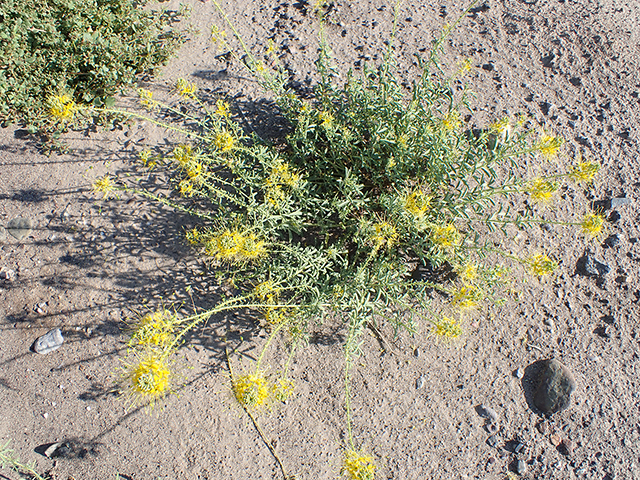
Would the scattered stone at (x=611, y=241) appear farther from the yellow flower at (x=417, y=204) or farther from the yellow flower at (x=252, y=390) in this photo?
the yellow flower at (x=252, y=390)

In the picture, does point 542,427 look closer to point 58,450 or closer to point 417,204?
point 417,204

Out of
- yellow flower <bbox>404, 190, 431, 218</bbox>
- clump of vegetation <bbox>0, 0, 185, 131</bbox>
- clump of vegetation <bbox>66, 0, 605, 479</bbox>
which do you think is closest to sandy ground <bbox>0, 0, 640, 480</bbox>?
clump of vegetation <bbox>66, 0, 605, 479</bbox>

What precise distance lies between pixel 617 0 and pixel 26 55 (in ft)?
19.1

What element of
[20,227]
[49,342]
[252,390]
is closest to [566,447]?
[252,390]

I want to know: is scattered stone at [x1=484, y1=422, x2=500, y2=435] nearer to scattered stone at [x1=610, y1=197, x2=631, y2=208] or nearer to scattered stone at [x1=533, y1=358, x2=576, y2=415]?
scattered stone at [x1=533, y1=358, x2=576, y2=415]

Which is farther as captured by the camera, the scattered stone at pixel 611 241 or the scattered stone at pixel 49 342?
the scattered stone at pixel 611 241

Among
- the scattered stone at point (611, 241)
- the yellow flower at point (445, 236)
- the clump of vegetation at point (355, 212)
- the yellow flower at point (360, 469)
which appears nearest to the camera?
the yellow flower at point (360, 469)

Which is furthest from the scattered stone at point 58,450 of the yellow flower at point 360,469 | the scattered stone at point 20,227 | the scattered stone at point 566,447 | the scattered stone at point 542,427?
the scattered stone at point 566,447

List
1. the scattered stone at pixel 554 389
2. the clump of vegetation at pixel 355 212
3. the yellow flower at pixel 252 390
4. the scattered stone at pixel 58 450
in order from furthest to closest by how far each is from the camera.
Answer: the scattered stone at pixel 554 389 → the scattered stone at pixel 58 450 → the clump of vegetation at pixel 355 212 → the yellow flower at pixel 252 390

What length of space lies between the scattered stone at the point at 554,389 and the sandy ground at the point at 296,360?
0.23 feet

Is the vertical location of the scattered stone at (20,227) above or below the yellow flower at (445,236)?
below

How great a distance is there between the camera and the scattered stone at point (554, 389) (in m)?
3.53

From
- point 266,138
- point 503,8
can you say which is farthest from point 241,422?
point 503,8

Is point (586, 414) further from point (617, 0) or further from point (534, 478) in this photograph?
point (617, 0)
